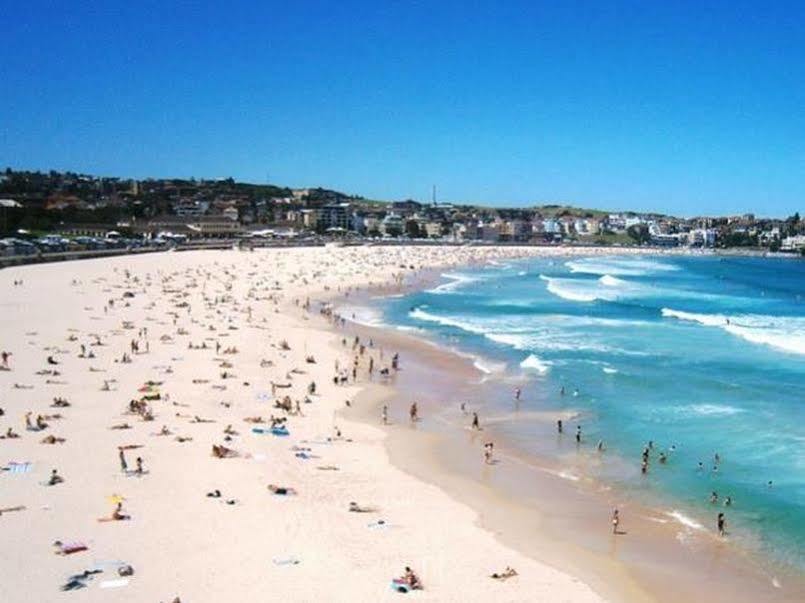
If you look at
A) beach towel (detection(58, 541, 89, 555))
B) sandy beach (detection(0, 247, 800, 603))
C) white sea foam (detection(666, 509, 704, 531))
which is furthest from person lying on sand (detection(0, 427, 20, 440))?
white sea foam (detection(666, 509, 704, 531))

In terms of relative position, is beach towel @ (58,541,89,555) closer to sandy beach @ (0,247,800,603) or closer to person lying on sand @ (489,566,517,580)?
sandy beach @ (0,247,800,603)

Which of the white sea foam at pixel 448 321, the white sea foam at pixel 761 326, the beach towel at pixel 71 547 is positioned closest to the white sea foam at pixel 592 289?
the white sea foam at pixel 761 326

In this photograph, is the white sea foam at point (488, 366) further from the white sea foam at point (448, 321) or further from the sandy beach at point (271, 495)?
the white sea foam at point (448, 321)

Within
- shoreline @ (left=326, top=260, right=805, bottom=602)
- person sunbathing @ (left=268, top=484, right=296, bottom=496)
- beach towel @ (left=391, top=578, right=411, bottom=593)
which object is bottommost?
shoreline @ (left=326, top=260, right=805, bottom=602)

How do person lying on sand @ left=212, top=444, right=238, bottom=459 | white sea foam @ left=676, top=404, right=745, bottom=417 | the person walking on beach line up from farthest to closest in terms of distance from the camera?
white sea foam @ left=676, top=404, right=745, bottom=417 → the person walking on beach → person lying on sand @ left=212, top=444, right=238, bottom=459

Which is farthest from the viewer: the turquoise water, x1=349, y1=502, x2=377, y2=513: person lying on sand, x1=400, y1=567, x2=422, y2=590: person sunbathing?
the turquoise water

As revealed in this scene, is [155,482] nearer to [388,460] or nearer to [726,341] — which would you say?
[388,460]

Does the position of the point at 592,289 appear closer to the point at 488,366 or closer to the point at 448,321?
the point at 448,321

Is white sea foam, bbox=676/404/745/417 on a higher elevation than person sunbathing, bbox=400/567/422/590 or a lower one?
lower
